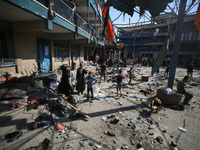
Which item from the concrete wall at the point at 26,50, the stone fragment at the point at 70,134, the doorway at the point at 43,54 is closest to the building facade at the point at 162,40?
the doorway at the point at 43,54

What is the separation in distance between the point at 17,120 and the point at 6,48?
4.69 meters

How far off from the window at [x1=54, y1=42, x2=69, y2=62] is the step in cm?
759

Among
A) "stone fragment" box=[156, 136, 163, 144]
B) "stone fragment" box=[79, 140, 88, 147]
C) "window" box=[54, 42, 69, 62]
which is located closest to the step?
"stone fragment" box=[79, 140, 88, 147]

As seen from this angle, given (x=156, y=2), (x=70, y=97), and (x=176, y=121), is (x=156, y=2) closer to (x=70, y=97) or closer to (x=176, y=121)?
(x=176, y=121)

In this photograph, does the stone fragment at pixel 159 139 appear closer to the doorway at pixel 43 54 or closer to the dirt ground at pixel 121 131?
the dirt ground at pixel 121 131

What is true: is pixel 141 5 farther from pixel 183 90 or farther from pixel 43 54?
pixel 43 54

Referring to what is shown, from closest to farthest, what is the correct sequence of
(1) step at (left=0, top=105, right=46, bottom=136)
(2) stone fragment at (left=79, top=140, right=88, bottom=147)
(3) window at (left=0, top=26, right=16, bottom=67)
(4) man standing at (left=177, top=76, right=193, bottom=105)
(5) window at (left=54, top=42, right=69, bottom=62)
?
(2) stone fragment at (left=79, top=140, right=88, bottom=147) < (1) step at (left=0, top=105, right=46, bottom=136) < (4) man standing at (left=177, top=76, right=193, bottom=105) < (3) window at (left=0, top=26, right=16, bottom=67) < (5) window at (left=54, top=42, right=69, bottom=62)

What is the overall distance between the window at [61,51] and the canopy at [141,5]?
796 cm

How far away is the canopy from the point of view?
12.0ft

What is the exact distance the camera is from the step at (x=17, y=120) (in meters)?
2.69

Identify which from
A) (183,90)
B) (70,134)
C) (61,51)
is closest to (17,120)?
(70,134)

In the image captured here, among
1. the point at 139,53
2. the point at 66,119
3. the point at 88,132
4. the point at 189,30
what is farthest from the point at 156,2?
the point at 139,53

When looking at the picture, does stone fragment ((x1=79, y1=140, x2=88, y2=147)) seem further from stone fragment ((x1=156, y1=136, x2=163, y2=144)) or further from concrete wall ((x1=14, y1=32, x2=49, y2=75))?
concrete wall ((x1=14, y1=32, x2=49, y2=75))

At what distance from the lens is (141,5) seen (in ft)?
12.4
